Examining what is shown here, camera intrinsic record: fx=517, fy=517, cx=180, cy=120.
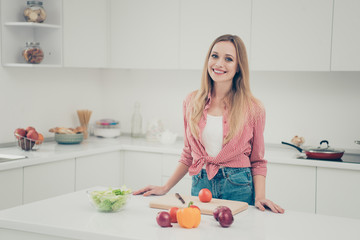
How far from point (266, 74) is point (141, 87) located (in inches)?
46.0

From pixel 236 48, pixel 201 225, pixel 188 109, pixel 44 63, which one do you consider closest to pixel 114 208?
pixel 201 225

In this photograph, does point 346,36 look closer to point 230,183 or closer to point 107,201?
point 230,183

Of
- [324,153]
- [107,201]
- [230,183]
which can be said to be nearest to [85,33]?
[324,153]

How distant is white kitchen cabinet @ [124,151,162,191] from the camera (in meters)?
4.04

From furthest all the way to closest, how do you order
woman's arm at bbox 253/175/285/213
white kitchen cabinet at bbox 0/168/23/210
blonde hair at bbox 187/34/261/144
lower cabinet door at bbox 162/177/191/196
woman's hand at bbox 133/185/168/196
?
lower cabinet door at bbox 162/177/191/196
white kitchen cabinet at bbox 0/168/23/210
blonde hair at bbox 187/34/261/144
woman's hand at bbox 133/185/168/196
woman's arm at bbox 253/175/285/213

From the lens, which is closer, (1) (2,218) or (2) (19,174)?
(1) (2,218)

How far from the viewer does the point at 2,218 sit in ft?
6.43

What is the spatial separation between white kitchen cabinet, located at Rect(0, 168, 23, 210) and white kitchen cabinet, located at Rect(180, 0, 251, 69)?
5.16 feet

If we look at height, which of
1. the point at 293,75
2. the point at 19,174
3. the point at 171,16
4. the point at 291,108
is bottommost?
the point at 19,174

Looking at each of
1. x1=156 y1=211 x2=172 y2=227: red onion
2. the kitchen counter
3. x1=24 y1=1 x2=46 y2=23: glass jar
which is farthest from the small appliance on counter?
x1=156 y1=211 x2=172 y2=227: red onion

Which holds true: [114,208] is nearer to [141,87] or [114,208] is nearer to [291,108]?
[291,108]

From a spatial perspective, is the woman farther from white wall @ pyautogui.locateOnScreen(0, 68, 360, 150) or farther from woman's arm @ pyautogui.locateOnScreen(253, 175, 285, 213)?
white wall @ pyautogui.locateOnScreen(0, 68, 360, 150)

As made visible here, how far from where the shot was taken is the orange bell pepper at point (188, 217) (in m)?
1.83

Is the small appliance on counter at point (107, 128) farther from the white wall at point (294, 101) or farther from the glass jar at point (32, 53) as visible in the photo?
the glass jar at point (32, 53)
